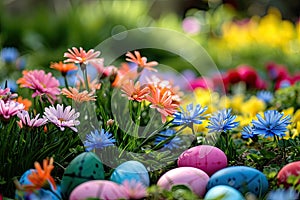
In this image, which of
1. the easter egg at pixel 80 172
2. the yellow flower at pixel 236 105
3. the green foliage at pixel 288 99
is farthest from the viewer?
the yellow flower at pixel 236 105

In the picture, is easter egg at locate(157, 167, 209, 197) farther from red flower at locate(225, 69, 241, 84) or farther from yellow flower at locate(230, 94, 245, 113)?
red flower at locate(225, 69, 241, 84)

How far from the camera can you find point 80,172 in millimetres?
1808

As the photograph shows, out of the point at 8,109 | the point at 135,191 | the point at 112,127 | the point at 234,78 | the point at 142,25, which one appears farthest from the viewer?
the point at 142,25

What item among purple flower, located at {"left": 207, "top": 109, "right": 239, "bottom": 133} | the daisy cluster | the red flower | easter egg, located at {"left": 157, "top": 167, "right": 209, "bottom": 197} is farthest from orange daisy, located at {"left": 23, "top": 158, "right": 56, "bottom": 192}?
the red flower

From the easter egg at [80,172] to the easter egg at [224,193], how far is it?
0.37m

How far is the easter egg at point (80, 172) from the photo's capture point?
181cm

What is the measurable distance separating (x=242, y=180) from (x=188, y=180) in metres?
0.17

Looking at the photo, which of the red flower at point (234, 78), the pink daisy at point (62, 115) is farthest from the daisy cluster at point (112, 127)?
the red flower at point (234, 78)

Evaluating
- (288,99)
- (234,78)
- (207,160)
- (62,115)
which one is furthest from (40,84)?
(234,78)

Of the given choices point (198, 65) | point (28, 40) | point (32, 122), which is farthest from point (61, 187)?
point (28, 40)

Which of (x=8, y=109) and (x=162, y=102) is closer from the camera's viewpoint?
(x=8, y=109)

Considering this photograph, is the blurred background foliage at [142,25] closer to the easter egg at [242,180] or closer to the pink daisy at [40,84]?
the pink daisy at [40,84]

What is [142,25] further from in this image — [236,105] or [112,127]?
[112,127]

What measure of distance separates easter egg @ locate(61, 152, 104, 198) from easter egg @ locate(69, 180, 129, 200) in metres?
0.12
